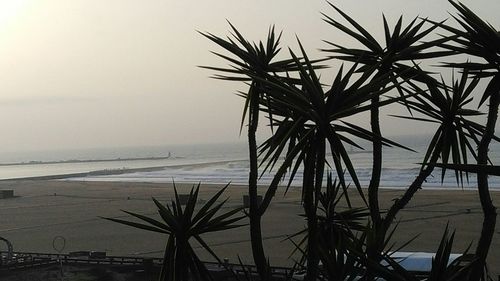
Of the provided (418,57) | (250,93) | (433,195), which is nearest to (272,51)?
(250,93)

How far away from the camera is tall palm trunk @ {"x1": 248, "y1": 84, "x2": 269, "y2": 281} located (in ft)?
16.5

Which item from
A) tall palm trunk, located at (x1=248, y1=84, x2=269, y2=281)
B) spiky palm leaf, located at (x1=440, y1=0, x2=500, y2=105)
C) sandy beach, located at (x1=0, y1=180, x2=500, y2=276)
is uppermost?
spiky palm leaf, located at (x1=440, y1=0, x2=500, y2=105)

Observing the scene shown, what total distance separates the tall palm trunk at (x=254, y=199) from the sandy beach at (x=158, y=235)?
9559 mm

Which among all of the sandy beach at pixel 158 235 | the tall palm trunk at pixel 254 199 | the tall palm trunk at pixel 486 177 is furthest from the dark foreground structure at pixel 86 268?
the tall palm trunk at pixel 486 177

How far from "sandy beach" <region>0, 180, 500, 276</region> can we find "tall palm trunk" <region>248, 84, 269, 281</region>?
31.4ft

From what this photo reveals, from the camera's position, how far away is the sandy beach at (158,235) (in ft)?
74.7

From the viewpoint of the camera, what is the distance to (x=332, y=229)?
5770 millimetres

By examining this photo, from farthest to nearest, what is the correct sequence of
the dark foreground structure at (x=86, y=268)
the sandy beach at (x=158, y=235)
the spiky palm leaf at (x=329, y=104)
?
the sandy beach at (x=158, y=235)
the dark foreground structure at (x=86, y=268)
the spiky palm leaf at (x=329, y=104)

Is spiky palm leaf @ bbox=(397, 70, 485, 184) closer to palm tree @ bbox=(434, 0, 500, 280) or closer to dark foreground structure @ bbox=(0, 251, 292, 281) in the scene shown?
palm tree @ bbox=(434, 0, 500, 280)

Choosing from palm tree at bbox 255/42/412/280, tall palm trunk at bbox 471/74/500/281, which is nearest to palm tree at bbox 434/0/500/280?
tall palm trunk at bbox 471/74/500/281

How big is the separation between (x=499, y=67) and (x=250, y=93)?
6.76ft

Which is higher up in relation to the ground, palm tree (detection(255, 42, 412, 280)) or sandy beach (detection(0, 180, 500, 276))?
palm tree (detection(255, 42, 412, 280))

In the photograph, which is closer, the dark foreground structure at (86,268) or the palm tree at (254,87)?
the palm tree at (254,87)

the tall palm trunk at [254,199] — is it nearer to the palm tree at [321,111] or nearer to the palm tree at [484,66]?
the palm tree at [321,111]
